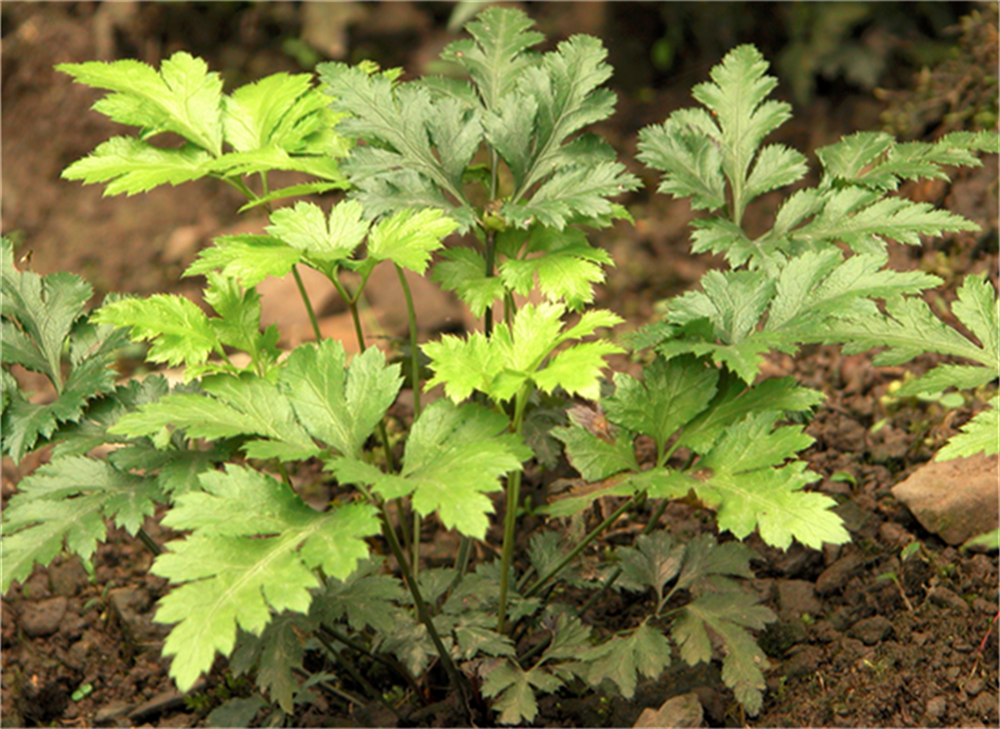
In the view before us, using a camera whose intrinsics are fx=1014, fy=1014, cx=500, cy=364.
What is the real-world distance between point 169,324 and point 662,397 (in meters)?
0.91

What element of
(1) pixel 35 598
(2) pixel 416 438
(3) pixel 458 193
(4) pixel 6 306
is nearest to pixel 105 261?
(1) pixel 35 598

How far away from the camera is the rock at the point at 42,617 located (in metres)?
2.51

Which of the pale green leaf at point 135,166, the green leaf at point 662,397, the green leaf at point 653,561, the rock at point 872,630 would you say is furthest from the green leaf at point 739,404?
the pale green leaf at point 135,166

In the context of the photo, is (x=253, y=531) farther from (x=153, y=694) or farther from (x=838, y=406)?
(x=838, y=406)

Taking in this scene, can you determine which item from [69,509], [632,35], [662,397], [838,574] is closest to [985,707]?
[838,574]

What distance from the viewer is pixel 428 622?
1880 millimetres

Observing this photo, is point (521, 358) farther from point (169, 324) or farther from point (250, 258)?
point (169, 324)

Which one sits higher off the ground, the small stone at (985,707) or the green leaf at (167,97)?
the green leaf at (167,97)

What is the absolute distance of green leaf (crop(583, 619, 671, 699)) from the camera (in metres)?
1.87

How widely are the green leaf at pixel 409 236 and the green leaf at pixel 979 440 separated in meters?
0.94

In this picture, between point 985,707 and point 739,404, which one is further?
point 985,707

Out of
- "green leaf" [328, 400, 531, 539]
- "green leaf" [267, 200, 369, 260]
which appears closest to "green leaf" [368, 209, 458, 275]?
"green leaf" [267, 200, 369, 260]

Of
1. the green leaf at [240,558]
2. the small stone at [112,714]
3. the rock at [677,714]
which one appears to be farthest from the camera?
the small stone at [112,714]

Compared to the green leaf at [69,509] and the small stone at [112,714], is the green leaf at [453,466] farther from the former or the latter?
the small stone at [112,714]
